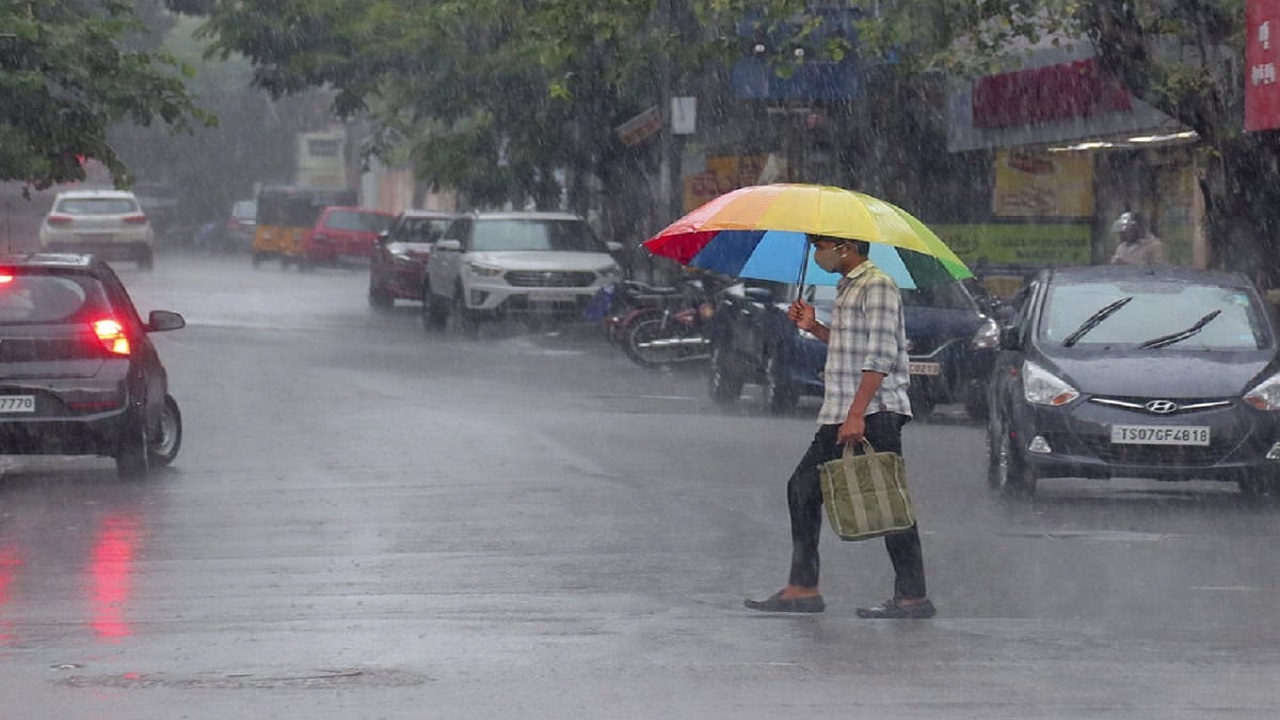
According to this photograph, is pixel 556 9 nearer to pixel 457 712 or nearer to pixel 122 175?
pixel 122 175

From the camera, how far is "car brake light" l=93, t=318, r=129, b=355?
48.1ft

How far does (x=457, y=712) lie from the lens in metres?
7.45

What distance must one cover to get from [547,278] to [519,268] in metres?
0.39

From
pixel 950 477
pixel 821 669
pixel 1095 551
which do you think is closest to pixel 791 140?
pixel 950 477

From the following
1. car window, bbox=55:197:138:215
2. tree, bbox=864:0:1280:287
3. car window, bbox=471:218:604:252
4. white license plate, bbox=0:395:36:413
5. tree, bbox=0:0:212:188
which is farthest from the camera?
car window, bbox=55:197:138:215

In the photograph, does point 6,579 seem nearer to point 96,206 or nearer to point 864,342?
point 864,342

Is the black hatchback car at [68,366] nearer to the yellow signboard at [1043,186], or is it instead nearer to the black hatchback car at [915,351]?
the black hatchback car at [915,351]

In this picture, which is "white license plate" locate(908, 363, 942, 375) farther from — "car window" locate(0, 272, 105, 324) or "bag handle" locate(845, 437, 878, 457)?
"bag handle" locate(845, 437, 878, 457)

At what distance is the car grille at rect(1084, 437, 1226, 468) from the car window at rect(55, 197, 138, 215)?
40.0m

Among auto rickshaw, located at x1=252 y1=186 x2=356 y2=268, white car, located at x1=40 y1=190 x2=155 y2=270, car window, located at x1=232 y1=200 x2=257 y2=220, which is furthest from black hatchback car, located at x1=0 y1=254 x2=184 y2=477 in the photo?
car window, located at x1=232 y1=200 x2=257 y2=220

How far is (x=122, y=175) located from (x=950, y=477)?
1153cm

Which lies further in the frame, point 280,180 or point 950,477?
point 280,180

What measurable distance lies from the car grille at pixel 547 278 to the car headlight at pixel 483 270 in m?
0.17

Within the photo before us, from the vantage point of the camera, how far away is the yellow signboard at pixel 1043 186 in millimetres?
29703
